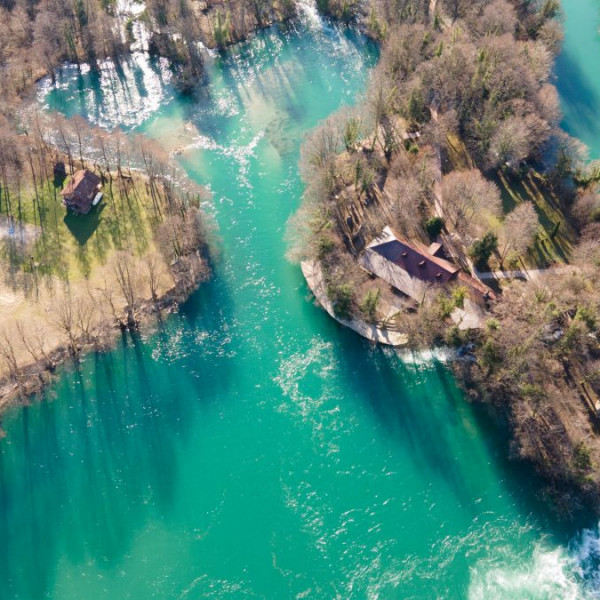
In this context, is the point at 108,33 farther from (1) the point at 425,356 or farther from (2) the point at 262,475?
(2) the point at 262,475

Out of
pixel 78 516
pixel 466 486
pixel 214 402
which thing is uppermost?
pixel 214 402

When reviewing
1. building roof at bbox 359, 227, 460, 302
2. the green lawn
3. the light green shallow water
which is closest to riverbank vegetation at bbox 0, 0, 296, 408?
the green lawn

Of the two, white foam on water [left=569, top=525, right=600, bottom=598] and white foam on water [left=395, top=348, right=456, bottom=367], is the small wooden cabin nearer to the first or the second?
white foam on water [left=395, top=348, right=456, bottom=367]

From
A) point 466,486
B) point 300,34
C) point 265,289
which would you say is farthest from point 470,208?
point 300,34

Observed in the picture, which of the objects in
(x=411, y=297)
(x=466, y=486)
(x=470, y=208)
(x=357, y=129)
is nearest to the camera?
(x=466, y=486)

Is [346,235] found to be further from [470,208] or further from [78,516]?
[78,516]
